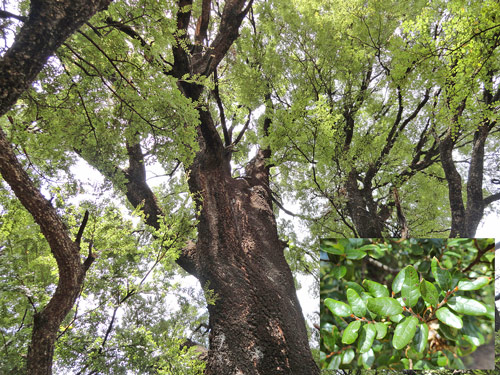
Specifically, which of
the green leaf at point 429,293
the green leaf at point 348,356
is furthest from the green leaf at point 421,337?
the green leaf at point 348,356

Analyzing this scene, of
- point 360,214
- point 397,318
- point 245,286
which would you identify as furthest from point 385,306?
point 360,214

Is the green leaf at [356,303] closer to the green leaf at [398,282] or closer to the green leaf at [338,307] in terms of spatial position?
the green leaf at [338,307]

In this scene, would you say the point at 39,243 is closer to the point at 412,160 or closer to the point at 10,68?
the point at 10,68

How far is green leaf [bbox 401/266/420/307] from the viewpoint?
133 centimetres

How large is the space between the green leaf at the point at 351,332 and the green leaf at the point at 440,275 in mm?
465

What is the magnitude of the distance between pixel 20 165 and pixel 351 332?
2430mm

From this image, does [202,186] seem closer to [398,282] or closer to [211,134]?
[211,134]

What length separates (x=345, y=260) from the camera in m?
1.65

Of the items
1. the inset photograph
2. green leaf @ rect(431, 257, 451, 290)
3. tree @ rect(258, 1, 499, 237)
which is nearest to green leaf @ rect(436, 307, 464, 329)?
the inset photograph

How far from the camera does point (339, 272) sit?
5.32ft

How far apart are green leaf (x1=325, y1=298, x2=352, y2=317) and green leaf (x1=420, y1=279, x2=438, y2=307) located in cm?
37

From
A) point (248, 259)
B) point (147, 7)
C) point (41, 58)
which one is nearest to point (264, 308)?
point (248, 259)

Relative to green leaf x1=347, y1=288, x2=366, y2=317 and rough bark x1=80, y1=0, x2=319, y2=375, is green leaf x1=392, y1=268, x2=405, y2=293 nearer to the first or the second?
green leaf x1=347, y1=288, x2=366, y2=317

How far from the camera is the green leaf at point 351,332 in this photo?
1.37 m
